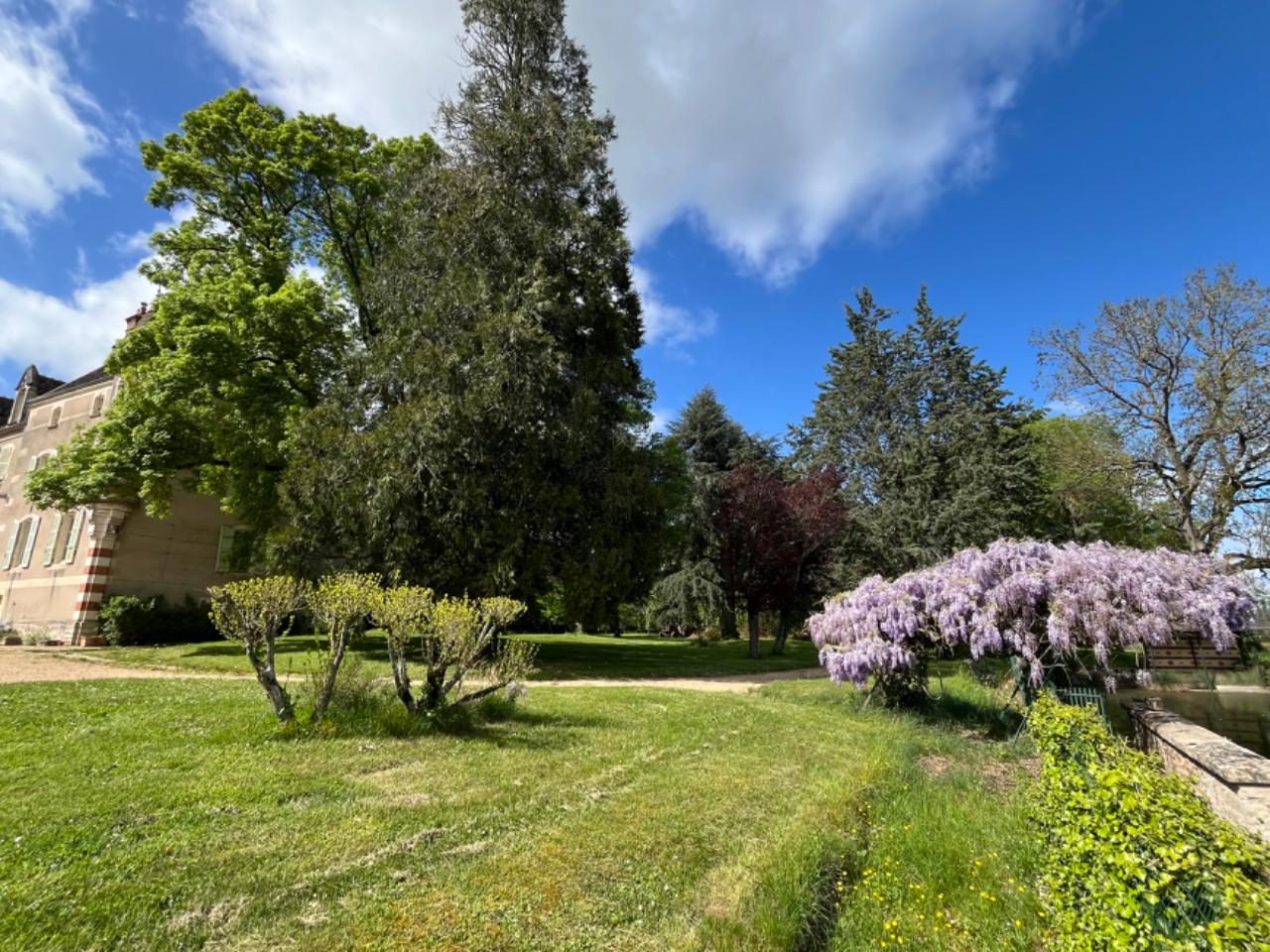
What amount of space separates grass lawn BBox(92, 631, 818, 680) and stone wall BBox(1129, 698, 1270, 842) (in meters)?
9.03

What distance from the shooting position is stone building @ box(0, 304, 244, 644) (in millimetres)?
19000

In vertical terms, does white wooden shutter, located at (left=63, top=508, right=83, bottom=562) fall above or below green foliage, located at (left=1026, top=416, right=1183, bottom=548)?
below

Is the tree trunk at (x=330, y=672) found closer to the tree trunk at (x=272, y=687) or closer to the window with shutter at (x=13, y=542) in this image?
the tree trunk at (x=272, y=687)

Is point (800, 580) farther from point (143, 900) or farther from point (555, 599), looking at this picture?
point (143, 900)

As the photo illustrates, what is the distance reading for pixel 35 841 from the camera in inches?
148

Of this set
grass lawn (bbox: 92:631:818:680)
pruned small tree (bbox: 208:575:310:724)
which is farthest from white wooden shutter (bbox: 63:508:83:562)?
pruned small tree (bbox: 208:575:310:724)

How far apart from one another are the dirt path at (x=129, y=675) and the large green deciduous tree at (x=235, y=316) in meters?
4.16

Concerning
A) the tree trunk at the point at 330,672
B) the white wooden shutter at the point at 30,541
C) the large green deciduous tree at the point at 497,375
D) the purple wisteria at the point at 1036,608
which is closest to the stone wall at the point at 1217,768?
the purple wisteria at the point at 1036,608

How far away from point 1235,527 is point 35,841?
27.0m

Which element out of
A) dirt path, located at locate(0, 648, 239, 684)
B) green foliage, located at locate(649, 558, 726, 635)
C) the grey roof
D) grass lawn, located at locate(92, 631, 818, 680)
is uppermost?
the grey roof

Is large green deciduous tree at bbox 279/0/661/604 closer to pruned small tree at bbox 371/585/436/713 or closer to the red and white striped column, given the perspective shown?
pruned small tree at bbox 371/585/436/713

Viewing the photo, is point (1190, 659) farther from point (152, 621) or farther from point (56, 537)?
point (56, 537)

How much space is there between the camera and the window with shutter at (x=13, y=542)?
72.8 feet

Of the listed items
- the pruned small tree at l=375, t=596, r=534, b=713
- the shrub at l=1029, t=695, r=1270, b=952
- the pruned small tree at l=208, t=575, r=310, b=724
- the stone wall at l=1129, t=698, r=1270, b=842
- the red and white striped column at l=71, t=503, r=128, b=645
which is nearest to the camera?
the shrub at l=1029, t=695, r=1270, b=952
